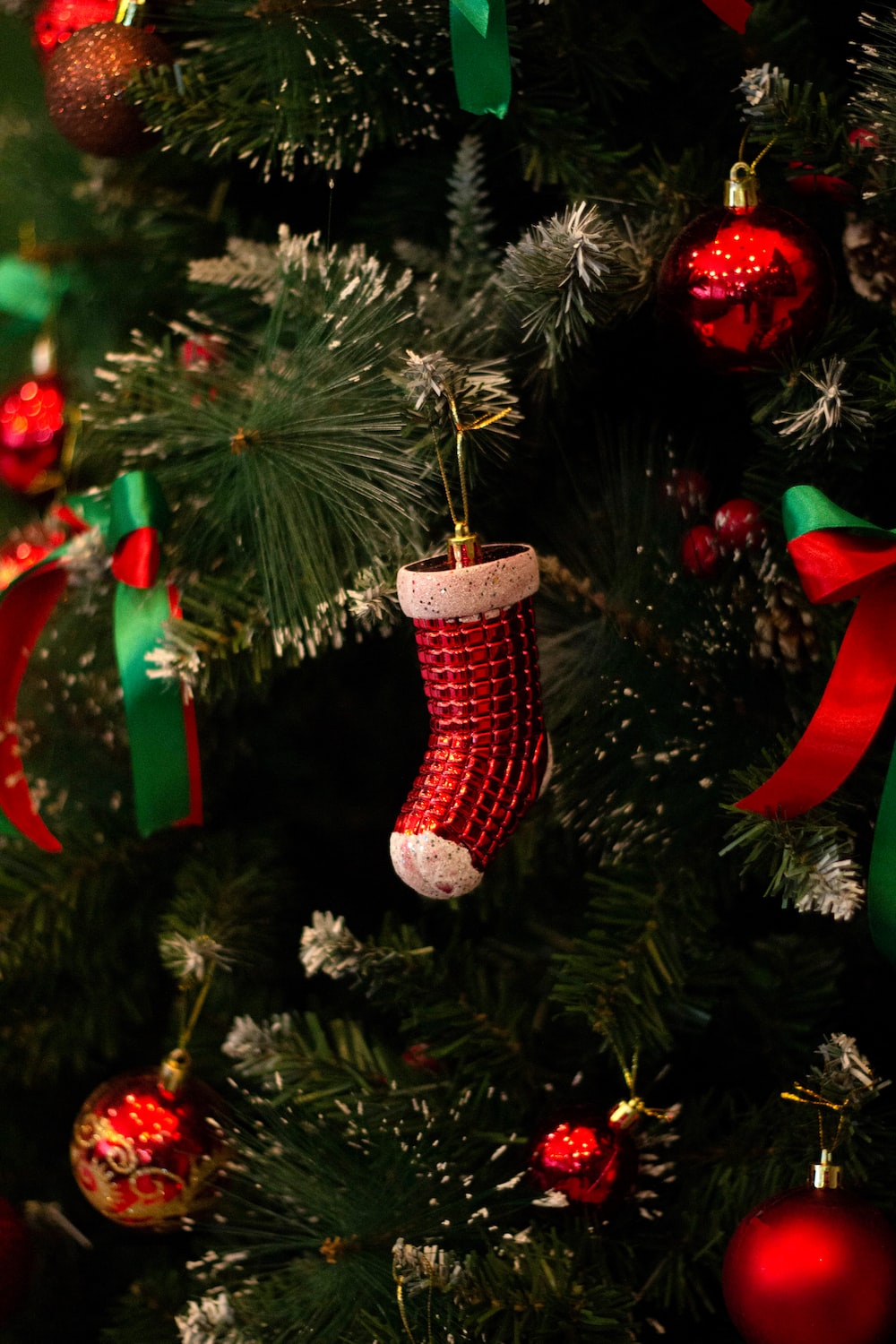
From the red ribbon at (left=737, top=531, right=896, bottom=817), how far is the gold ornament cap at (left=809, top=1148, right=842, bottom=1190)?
6.5 inches

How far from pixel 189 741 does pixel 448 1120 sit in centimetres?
26

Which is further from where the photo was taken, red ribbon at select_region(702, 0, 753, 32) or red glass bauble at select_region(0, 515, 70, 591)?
red glass bauble at select_region(0, 515, 70, 591)

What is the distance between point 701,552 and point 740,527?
0.03 metres

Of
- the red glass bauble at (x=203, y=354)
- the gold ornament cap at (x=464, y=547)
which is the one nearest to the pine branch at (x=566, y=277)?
the gold ornament cap at (x=464, y=547)

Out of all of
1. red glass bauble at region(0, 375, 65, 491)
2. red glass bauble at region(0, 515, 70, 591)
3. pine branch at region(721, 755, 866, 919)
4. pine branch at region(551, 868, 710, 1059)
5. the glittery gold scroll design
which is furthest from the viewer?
red glass bauble at region(0, 375, 65, 491)

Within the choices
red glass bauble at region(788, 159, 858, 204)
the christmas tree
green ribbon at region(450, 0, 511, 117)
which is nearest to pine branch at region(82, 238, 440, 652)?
the christmas tree

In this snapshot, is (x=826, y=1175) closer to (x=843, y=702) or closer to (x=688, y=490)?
(x=843, y=702)

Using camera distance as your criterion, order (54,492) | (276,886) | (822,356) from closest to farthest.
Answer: (822,356), (276,886), (54,492)

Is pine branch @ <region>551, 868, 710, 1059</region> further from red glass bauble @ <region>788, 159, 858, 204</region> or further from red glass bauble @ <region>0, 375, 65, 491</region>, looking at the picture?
red glass bauble @ <region>0, 375, 65, 491</region>

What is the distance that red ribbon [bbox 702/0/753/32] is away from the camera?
0.55 m

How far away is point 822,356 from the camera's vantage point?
54 cm

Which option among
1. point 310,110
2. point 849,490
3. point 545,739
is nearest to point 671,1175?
point 545,739

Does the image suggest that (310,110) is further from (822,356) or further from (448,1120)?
(448,1120)

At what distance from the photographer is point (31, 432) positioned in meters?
1.00
